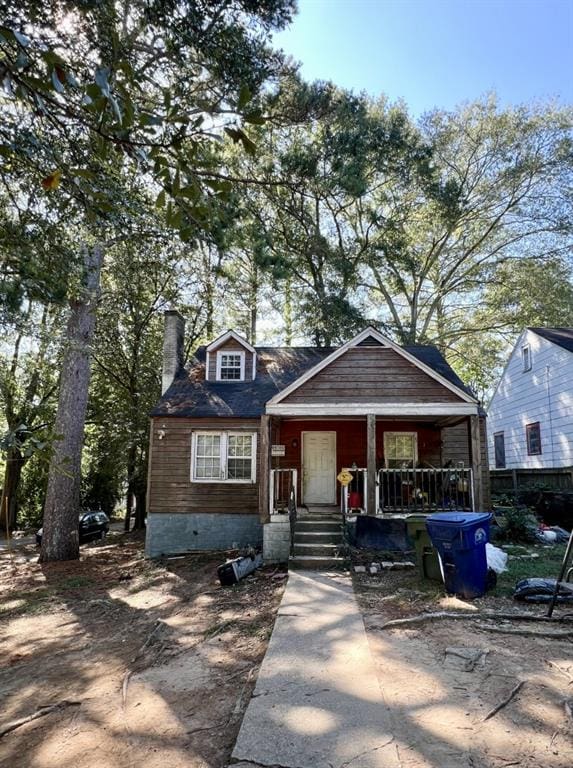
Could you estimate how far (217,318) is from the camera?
23109mm

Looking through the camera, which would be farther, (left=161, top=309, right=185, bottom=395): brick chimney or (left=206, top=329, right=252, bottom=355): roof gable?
(left=161, top=309, right=185, bottom=395): brick chimney

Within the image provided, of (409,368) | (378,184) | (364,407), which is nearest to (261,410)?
(364,407)

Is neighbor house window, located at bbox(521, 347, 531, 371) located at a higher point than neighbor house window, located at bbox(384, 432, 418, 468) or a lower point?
higher

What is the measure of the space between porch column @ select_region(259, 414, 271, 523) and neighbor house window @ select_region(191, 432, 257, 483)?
2.30 metres

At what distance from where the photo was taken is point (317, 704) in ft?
11.7

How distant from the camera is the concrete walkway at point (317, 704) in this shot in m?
2.89

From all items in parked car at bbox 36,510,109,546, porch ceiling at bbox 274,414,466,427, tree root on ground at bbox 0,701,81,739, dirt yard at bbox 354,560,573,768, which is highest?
porch ceiling at bbox 274,414,466,427

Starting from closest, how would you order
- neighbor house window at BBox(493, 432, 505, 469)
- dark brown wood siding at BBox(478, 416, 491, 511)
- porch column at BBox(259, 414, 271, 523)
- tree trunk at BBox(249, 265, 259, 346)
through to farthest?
1. porch column at BBox(259, 414, 271, 523)
2. dark brown wood siding at BBox(478, 416, 491, 511)
3. neighbor house window at BBox(493, 432, 505, 469)
4. tree trunk at BBox(249, 265, 259, 346)

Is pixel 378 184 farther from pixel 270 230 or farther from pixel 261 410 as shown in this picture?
pixel 261 410

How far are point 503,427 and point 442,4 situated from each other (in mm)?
15179

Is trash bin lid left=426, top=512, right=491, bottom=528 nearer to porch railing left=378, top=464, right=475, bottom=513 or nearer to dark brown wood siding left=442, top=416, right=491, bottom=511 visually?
porch railing left=378, top=464, right=475, bottom=513

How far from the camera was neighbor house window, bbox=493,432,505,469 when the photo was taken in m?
18.8

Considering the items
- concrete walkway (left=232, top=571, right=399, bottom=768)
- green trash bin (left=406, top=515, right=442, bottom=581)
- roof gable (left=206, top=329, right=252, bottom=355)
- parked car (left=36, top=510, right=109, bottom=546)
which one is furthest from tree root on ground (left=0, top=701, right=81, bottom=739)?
parked car (left=36, top=510, right=109, bottom=546)

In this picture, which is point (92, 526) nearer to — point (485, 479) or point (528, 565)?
point (485, 479)
